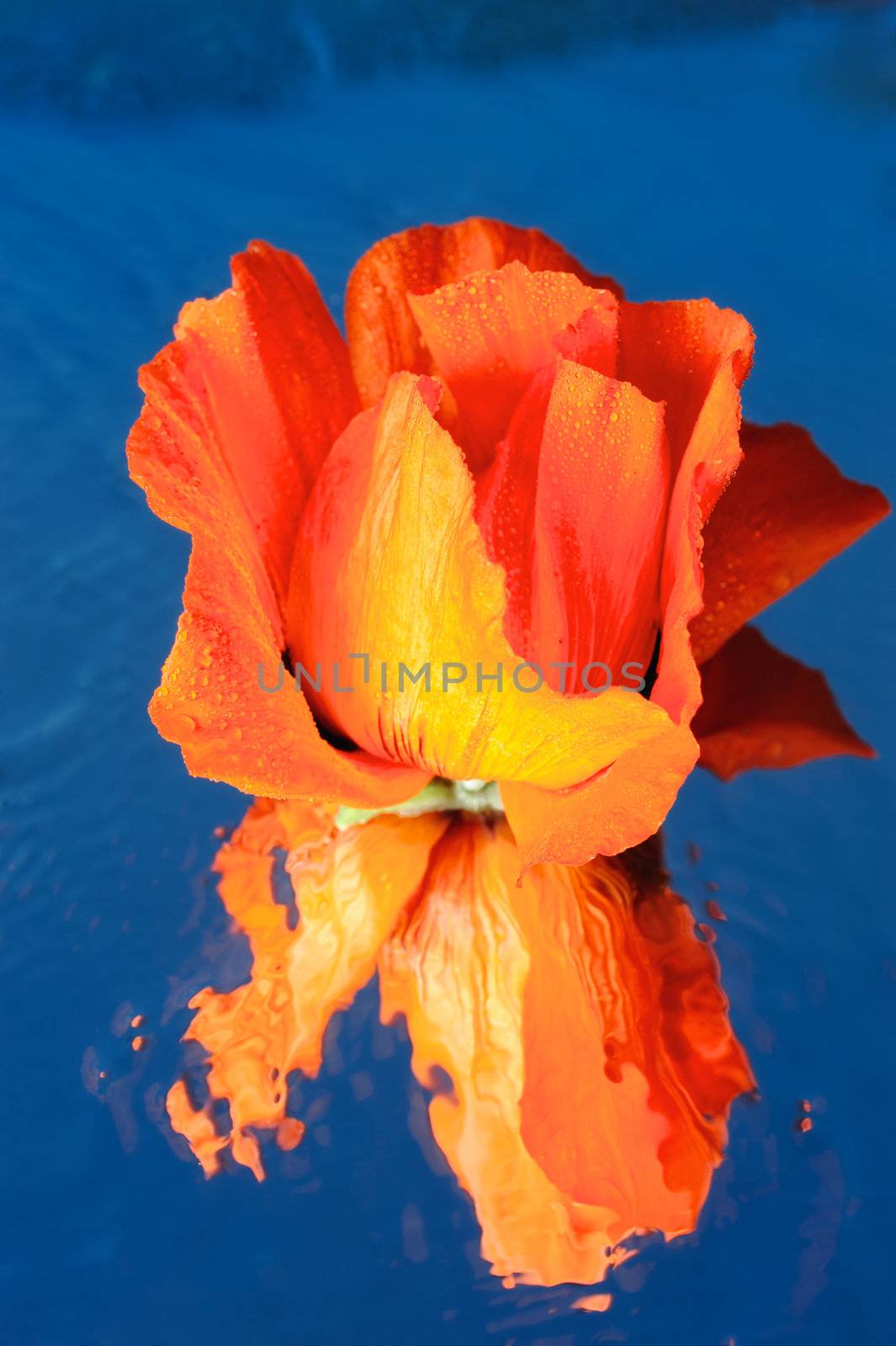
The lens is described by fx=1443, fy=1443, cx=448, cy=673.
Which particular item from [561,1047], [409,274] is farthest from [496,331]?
[561,1047]

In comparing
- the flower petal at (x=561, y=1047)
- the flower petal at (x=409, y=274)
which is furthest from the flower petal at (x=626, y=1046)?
the flower petal at (x=409, y=274)

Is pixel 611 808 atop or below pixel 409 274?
below

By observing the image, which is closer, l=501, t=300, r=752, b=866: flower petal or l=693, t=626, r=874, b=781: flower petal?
l=501, t=300, r=752, b=866: flower petal

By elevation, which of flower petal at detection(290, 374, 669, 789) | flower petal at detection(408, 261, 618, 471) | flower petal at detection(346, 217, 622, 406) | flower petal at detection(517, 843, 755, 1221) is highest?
flower petal at detection(346, 217, 622, 406)

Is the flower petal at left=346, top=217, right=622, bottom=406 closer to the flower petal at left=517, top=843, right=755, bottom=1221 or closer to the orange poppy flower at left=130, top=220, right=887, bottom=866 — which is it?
the orange poppy flower at left=130, top=220, right=887, bottom=866

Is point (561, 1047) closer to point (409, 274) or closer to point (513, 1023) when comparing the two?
point (513, 1023)

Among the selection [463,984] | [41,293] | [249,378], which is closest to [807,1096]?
[463,984]

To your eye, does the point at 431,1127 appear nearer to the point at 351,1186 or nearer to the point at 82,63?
the point at 351,1186

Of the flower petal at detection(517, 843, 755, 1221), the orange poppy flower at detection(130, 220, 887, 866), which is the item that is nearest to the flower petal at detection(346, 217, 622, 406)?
the orange poppy flower at detection(130, 220, 887, 866)
